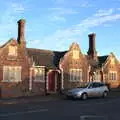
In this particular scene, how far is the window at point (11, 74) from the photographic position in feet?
138

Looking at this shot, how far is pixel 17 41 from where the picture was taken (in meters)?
43.9

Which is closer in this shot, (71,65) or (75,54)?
(71,65)

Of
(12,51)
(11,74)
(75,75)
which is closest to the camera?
(11,74)

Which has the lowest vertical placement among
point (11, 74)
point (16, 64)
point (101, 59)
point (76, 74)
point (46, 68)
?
point (11, 74)

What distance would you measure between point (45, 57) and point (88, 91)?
33.9 ft

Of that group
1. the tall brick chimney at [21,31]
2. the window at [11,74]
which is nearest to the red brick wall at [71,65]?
the tall brick chimney at [21,31]

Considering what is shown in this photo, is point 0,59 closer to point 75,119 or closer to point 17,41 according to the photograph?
point 17,41

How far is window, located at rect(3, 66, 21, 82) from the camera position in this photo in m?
42.0

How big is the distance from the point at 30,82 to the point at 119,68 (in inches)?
683

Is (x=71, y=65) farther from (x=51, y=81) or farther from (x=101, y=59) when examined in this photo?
(x=101, y=59)

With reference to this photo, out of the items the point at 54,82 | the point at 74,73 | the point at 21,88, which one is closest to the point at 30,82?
the point at 21,88

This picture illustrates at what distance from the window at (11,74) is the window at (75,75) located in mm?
8114

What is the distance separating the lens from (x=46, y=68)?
45.5m

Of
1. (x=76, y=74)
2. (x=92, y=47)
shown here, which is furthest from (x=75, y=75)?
(x=92, y=47)
